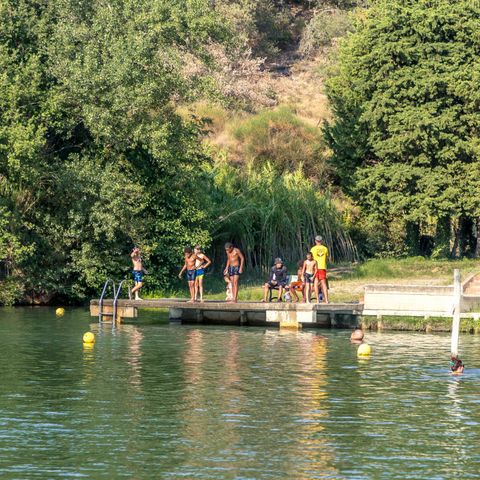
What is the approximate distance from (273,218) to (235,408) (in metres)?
25.9

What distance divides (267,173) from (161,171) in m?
7.78

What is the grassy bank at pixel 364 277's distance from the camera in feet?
145

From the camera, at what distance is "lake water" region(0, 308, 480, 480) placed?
1831cm

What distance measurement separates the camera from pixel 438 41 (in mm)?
52250

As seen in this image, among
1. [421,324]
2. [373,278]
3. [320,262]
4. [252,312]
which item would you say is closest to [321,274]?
[320,262]

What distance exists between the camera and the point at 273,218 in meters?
48.6

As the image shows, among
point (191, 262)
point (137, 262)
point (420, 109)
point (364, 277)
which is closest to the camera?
point (191, 262)

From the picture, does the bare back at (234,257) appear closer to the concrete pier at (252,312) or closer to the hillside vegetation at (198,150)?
the concrete pier at (252,312)

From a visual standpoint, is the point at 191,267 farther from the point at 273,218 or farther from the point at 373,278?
the point at 373,278

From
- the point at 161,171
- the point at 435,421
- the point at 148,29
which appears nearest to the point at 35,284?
the point at 161,171

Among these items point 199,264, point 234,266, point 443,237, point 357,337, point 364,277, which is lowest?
point 357,337

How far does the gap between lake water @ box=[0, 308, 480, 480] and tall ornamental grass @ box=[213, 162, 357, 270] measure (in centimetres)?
1322

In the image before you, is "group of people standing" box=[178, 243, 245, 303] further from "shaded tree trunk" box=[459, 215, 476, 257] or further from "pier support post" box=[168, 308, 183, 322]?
"shaded tree trunk" box=[459, 215, 476, 257]

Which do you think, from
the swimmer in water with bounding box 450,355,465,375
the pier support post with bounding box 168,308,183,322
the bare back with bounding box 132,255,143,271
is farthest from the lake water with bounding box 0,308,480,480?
the bare back with bounding box 132,255,143,271
